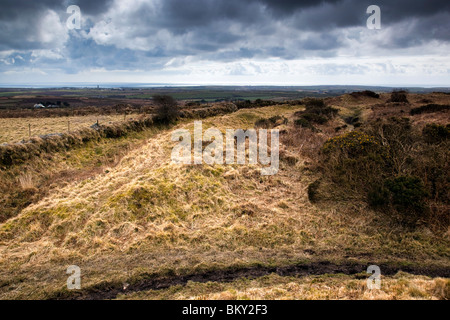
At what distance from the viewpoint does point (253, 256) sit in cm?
758

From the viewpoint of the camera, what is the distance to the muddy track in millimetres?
6074

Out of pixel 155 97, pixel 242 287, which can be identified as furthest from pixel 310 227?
pixel 155 97

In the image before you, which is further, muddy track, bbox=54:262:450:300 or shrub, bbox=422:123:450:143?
shrub, bbox=422:123:450:143

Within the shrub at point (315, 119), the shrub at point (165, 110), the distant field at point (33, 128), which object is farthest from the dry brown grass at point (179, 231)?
the shrub at point (315, 119)

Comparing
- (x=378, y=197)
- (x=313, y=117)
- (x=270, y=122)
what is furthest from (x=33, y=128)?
(x=313, y=117)

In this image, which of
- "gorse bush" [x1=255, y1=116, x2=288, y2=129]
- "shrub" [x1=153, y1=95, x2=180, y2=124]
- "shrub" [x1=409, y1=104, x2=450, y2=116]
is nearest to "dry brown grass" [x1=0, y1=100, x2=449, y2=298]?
"gorse bush" [x1=255, y1=116, x2=288, y2=129]

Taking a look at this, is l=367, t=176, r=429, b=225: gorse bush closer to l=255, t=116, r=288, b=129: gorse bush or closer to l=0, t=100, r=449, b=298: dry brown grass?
l=0, t=100, r=449, b=298: dry brown grass

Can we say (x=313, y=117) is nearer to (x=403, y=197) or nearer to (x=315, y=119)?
(x=315, y=119)

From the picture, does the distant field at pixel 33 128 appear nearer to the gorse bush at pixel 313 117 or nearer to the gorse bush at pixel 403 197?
the gorse bush at pixel 313 117

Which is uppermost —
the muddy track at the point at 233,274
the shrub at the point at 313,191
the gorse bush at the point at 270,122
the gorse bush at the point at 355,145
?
the gorse bush at the point at 270,122

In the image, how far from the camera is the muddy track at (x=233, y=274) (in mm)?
6074

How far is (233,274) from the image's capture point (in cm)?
670

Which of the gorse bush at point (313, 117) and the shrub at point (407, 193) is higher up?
the gorse bush at point (313, 117)
